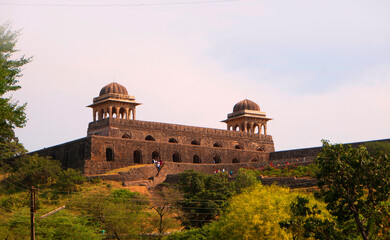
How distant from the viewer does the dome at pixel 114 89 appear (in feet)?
172

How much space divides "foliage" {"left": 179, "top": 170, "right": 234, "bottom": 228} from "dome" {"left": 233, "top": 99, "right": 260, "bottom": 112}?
2405 centimetres

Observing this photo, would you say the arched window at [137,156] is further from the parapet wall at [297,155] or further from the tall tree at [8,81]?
the tall tree at [8,81]

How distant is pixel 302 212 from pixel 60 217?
16196 millimetres

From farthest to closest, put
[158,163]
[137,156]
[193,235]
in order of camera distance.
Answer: [137,156] < [158,163] < [193,235]

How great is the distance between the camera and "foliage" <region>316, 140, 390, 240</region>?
1678cm

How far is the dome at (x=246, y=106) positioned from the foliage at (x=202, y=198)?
24054mm

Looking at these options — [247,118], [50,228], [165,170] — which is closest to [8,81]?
[50,228]

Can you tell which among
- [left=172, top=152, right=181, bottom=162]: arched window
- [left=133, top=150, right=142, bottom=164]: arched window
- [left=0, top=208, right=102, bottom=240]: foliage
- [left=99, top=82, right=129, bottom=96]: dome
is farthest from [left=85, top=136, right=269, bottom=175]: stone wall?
[left=0, top=208, right=102, bottom=240]: foliage

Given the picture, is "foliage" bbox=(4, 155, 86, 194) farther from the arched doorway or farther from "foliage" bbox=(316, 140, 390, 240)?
"foliage" bbox=(316, 140, 390, 240)

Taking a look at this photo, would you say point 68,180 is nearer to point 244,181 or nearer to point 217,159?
point 244,181

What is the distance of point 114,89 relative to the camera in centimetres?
5238

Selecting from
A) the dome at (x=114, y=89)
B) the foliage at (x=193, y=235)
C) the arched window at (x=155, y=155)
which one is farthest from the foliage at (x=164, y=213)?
the dome at (x=114, y=89)

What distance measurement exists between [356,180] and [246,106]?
44.1 meters

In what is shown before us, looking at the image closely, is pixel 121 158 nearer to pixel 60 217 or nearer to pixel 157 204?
pixel 157 204
